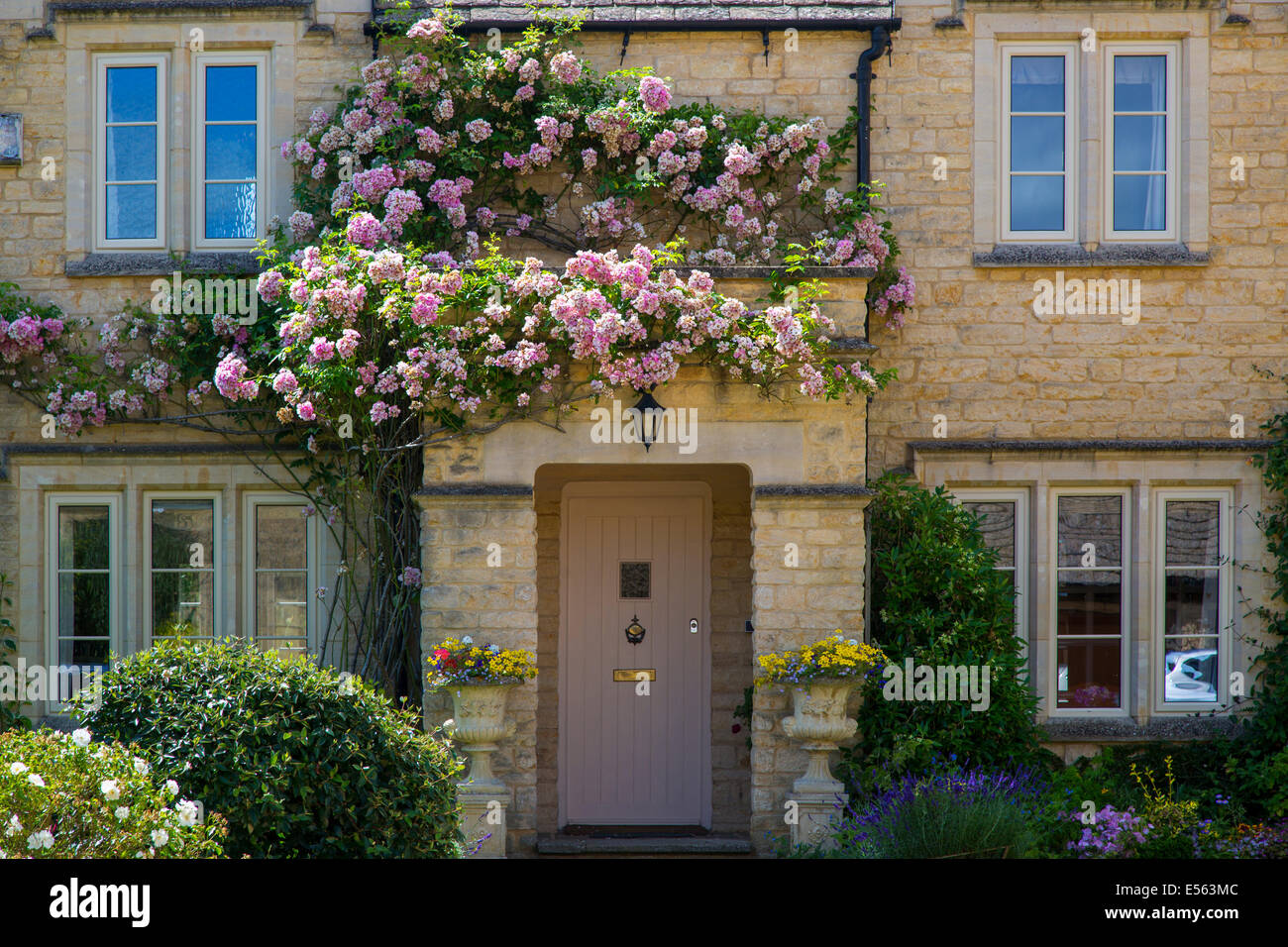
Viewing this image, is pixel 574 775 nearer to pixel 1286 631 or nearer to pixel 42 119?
pixel 1286 631

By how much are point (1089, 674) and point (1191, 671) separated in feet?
2.38

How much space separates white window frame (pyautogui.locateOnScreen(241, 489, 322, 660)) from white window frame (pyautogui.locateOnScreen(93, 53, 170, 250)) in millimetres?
2029

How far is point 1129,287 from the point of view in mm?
9016

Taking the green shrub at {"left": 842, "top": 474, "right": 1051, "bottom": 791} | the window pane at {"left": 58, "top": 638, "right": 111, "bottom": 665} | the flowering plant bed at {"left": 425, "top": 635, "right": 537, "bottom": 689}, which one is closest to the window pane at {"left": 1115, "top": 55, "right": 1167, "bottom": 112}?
the green shrub at {"left": 842, "top": 474, "right": 1051, "bottom": 791}

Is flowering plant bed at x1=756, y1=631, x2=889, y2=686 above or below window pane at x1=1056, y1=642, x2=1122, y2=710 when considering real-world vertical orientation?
above

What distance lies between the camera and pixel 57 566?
355 inches

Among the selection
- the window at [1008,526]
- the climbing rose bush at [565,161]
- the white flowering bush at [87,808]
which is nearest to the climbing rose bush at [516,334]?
the climbing rose bush at [565,161]

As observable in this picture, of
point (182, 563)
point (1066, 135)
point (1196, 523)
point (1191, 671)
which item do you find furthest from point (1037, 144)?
point (182, 563)

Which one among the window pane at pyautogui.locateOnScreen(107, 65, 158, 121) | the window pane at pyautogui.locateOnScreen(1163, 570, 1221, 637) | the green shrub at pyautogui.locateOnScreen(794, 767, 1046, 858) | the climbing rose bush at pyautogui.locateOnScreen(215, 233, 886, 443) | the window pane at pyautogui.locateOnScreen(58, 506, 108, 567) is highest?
the window pane at pyautogui.locateOnScreen(107, 65, 158, 121)

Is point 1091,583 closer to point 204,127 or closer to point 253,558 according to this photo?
point 253,558

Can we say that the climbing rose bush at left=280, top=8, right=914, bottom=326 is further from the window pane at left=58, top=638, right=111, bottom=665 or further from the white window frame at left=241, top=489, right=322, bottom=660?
the window pane at left=58, top=638, right=111, bottom=665

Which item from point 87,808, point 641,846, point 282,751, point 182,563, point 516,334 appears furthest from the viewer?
point 182,563

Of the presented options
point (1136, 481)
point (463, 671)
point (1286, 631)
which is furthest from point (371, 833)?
point (1286, 631)

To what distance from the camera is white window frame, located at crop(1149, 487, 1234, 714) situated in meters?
8.95
